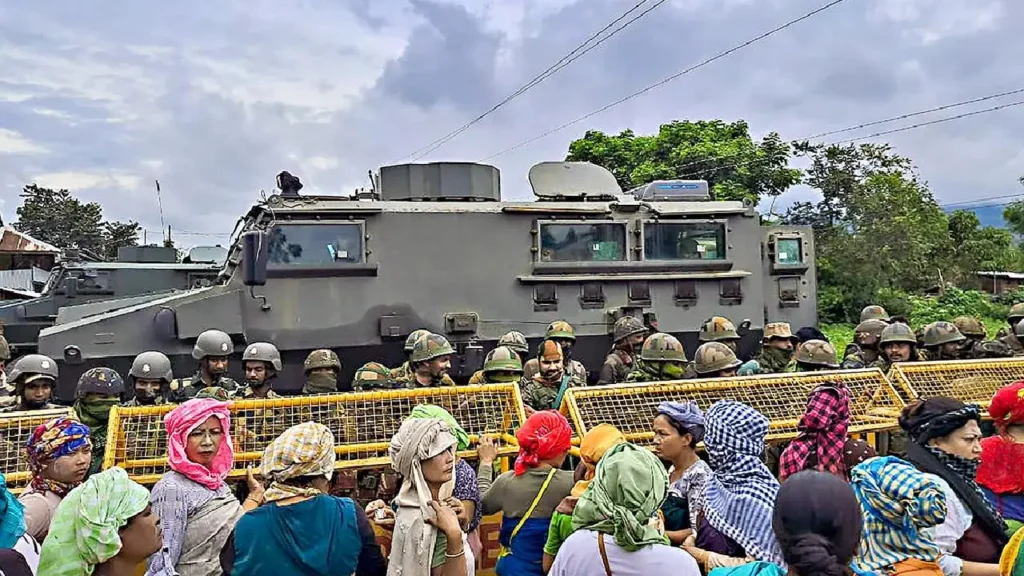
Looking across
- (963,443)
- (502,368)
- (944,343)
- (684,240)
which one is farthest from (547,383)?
(684,240)

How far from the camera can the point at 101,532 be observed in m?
2.20

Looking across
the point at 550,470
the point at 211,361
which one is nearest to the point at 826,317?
the point at 211,361

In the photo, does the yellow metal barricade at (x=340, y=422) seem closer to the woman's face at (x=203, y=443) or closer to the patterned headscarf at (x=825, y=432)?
the woman's face at (x=203, y=443)

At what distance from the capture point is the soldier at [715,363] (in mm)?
5043

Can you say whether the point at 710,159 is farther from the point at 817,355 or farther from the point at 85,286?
the point at 817,355

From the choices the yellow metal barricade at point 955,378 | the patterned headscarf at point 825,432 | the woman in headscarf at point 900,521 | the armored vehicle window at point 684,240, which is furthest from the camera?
the armored vehicle window at point 684,240

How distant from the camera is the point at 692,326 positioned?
8539 millimetres

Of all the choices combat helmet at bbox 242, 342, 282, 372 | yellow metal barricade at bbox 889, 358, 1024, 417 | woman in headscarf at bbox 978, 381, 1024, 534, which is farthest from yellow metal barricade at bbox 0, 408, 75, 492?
yellow metal barricade at bbox 889, 358, 1024, 417

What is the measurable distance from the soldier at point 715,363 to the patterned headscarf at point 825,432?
1.97 m

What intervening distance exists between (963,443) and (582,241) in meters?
5.59

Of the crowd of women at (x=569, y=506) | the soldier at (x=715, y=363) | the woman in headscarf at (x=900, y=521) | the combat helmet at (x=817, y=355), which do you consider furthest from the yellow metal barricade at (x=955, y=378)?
the woman in headscarf at (x=900, y=521)

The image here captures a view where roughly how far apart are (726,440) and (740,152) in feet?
70.5

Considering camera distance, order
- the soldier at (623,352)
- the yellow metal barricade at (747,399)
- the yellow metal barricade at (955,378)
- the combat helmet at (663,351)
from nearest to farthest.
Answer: the yellow metal barricade at (747,399)
the yellow metal barricade at (955,378)
the combat helmet at (663,351)
the soldier at (623,352)

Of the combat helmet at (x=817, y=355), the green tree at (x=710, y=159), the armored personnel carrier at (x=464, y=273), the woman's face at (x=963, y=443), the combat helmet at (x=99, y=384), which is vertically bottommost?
the woman's face at (x=963, y=443)
